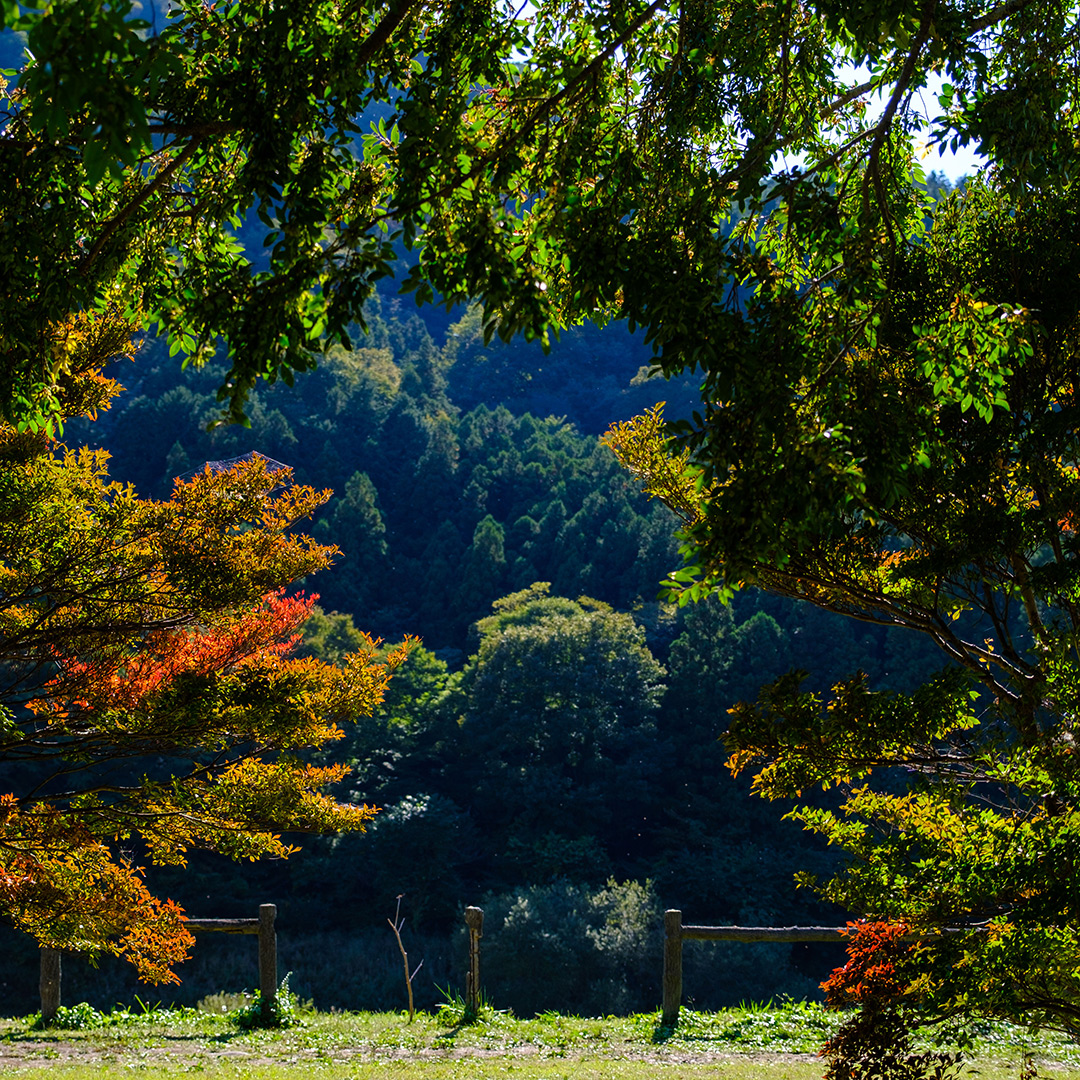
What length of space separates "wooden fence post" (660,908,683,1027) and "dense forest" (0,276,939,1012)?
770 cm

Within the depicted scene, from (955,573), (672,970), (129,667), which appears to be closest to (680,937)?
(672,970)

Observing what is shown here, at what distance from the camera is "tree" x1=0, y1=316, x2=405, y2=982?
5.95 meters

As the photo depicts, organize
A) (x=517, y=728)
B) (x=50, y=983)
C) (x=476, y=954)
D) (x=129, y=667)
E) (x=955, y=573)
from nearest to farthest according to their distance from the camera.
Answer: (x=955, y=573)
(x=129, y=667)
(x=50, y=983)
(x=476, y=954)
(x=517, y=728)

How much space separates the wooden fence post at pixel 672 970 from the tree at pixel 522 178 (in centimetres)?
616

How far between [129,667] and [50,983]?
13.2 feet

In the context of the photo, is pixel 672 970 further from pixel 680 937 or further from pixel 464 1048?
pixel 464 1048

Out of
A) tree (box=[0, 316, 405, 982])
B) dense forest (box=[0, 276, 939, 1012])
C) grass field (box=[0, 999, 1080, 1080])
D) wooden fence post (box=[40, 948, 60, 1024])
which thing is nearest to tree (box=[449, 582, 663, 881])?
dense forest (box=[0, 276, 939, 1012])

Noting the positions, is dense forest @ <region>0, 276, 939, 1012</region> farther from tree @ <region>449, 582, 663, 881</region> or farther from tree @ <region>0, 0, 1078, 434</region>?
tree @ <region>0, 0, 1078, 434</region>

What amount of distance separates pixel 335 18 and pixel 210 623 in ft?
13.2

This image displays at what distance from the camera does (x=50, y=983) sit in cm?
888

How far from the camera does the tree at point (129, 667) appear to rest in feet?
19.5

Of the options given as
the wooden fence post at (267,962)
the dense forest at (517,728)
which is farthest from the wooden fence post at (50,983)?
the dense forest at (517,728)

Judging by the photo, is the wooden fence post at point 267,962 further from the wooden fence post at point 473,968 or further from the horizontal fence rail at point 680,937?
the horizontal fence rail at point 680,937

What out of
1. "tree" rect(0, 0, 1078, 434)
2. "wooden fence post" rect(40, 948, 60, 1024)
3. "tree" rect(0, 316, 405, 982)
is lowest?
"wooden fence post" rect(40, 948, 60, 1024)
